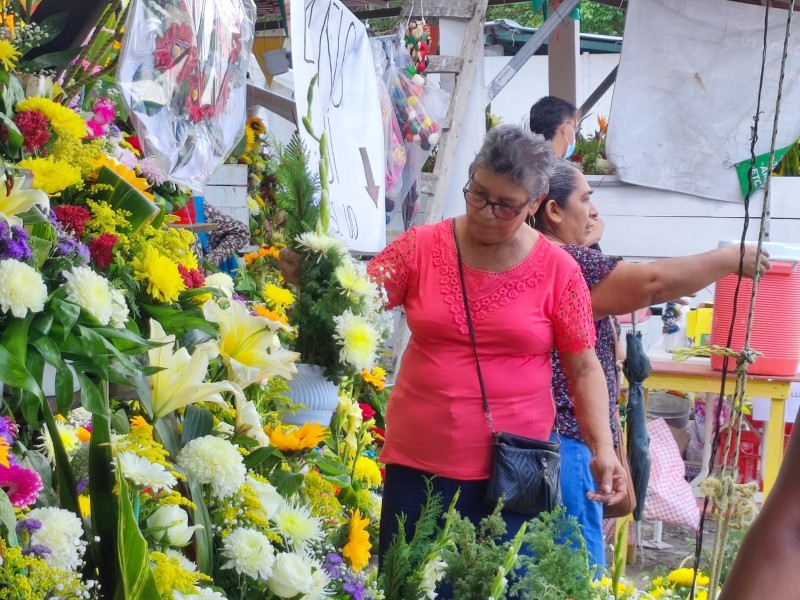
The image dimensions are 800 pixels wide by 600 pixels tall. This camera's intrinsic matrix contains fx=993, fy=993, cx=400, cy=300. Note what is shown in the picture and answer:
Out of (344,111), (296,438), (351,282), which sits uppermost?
(344,111)

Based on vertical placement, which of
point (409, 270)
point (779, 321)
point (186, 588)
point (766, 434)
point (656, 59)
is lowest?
point (766, 434)

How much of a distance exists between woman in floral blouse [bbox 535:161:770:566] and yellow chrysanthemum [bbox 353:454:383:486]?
0.42m

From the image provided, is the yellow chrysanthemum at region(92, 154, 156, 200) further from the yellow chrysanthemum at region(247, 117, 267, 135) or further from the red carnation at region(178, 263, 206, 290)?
the yellow chrysanthemum at region(247, 117, 267, 135)

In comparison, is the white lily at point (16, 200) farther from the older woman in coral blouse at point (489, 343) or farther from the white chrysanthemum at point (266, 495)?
the older woman in coral blouse at point (489, 343)

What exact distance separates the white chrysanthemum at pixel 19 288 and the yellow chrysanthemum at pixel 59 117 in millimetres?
456

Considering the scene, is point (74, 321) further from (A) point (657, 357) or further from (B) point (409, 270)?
(A) point (657, 357)

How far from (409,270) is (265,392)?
534mm

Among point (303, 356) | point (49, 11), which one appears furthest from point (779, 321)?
point (49, 11)

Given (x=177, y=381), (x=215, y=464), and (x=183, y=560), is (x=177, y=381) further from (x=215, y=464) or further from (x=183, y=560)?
(x=183, y=560)

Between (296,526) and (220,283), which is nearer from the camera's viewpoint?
(296,526)

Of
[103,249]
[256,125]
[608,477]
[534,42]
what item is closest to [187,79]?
[103,249]

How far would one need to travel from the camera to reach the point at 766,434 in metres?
4.15

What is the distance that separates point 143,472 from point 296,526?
12.2 inches

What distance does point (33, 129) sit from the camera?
1619mm
